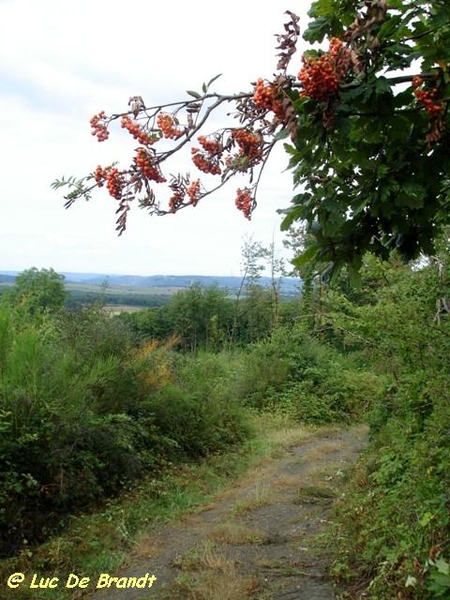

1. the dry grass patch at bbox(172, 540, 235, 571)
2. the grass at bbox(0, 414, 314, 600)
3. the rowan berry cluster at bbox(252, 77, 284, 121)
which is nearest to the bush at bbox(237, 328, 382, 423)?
the grass at bbox(0, 414, 314, 600)

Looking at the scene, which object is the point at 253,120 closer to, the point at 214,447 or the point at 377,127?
the point at 377,127

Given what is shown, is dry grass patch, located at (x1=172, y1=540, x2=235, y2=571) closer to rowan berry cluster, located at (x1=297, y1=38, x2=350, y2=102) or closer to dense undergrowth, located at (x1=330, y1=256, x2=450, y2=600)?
dense undergrowth, located at (x1=330, y1=256, x2=450, y2=600)

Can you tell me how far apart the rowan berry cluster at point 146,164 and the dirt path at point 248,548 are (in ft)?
10.9

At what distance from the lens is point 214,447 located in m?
10.2

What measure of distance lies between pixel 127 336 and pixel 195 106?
729cm

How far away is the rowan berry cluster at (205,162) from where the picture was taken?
230 cm

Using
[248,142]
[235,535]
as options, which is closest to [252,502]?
[235,535]

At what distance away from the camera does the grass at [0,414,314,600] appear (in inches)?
213

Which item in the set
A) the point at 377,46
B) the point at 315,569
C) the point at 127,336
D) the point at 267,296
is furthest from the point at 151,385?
the point at 267,296

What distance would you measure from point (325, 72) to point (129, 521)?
19.6 feet

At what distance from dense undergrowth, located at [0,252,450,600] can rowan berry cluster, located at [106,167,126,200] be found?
144 centimetres

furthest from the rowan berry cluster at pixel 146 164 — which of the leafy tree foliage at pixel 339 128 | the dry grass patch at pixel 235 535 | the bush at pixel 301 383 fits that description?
the bush at pixel 301 383

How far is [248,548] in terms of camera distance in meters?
5.48

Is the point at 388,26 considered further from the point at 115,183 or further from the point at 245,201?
the point at 115,183
